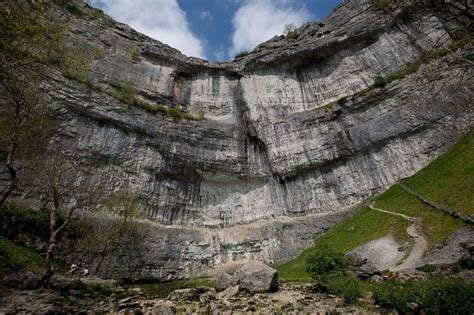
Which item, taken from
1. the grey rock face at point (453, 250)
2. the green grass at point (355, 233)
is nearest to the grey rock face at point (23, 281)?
the green grass at point (355, 233)

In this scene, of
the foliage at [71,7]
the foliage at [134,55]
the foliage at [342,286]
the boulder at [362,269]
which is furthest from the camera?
the foliage at [134,55]

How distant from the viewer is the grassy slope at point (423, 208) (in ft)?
65.1

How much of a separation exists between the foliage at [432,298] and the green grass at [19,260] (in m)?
14.8

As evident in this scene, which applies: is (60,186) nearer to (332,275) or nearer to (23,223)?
(23,223)

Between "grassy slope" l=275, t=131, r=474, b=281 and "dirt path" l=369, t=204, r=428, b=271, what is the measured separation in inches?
14.1

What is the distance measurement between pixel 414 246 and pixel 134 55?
35210mm

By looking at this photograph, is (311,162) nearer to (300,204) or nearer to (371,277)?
(300,204)

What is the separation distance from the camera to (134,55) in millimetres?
38875

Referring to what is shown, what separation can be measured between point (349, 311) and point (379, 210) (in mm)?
17102

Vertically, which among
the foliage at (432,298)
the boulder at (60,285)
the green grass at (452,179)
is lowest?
the foliage at (432,298)

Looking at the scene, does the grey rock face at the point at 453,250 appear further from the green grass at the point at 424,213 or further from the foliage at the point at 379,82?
the foliage at the point at 379,82

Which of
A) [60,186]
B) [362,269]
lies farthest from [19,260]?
[362,269]

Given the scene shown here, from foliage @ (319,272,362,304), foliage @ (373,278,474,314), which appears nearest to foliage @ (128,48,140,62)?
foliage @ (319,272,362,304)

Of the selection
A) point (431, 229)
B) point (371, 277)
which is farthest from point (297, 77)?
point (371, 277)
